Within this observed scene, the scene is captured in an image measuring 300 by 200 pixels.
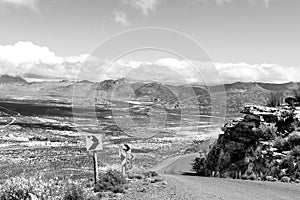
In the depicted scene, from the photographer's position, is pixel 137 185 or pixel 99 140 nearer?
pixel 99 140

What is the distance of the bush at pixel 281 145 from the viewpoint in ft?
69.6

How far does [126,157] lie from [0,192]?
763 cm

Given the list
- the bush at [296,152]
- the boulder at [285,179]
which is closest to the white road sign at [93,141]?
the boulder at [285,179]

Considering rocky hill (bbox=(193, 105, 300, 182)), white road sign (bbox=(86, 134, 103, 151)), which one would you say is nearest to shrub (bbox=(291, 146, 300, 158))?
rocky hill (bbox=(193, 105, 300, 182))

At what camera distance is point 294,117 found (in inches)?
914

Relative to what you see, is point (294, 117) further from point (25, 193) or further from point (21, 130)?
point (21, 130)

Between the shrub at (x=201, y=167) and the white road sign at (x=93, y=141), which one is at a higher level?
the white road sign at (x=93, y=141)

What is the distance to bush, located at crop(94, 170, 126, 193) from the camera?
14.1 meters

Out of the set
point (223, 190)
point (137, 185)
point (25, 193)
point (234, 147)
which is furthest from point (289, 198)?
point (234, 147)

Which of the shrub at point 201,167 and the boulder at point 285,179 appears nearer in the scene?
the boulder at point 285,179

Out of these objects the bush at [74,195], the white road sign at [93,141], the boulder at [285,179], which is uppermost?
the white road sign at [93,141]

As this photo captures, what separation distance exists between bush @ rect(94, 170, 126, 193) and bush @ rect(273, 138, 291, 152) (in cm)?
1079

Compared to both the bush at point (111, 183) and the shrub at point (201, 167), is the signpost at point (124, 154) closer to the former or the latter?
the bush at point (111, 183)

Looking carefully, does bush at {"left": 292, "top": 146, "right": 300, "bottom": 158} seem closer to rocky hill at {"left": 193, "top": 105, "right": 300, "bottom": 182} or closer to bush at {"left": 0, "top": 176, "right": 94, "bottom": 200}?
rocky hill at {"left": 193, "top": 105, "right": 300, "bottom": 182}
